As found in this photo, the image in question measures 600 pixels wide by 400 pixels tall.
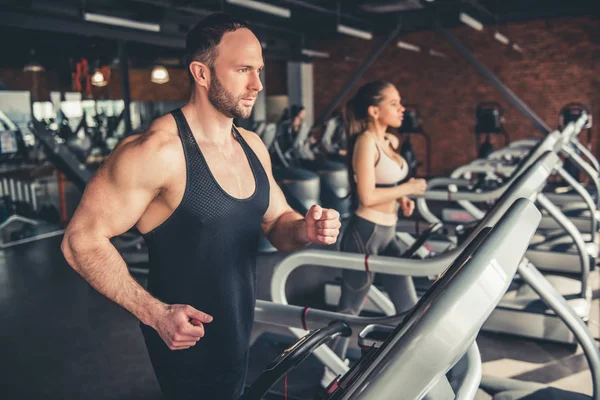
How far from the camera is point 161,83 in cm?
1240

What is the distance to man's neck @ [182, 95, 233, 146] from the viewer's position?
1458mm

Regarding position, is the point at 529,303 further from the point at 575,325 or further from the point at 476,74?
the point at 476,74

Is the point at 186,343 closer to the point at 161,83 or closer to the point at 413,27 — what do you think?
the point at 413,27

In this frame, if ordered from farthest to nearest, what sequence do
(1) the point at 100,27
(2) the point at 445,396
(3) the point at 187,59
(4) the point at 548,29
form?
(4) the point at 548,29 < (1) the point at 100,27 < (3) the point at 187,59 < (2) the point at 445,396

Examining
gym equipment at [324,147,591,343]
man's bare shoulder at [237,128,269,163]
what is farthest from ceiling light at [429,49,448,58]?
man's bare shoulder at [237,128,269,163]

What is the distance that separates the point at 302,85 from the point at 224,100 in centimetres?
1003

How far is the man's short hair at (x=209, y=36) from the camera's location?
1.43m

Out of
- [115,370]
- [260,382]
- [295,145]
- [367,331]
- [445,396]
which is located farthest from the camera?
[295,145]

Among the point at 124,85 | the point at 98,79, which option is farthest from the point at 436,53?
the point at 98,79

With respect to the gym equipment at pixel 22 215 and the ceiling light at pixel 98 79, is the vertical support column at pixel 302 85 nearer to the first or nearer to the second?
the ceiling light at pixel 98 79

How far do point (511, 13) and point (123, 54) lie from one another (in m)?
6.14

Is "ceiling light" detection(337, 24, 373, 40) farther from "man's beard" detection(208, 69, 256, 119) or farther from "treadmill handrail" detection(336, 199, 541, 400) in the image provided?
"treadmill handrail" detection(336, 199, 541, 400)

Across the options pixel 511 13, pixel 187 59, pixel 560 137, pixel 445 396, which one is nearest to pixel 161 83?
pixel 511 13

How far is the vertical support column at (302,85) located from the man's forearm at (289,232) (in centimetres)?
969
